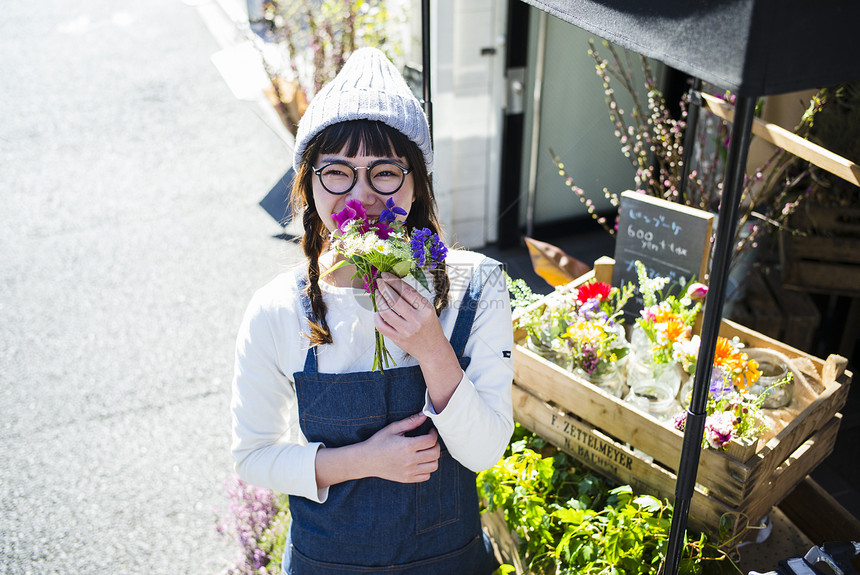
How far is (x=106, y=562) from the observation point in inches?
109

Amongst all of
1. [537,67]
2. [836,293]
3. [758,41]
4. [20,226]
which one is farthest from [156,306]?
[758,41]

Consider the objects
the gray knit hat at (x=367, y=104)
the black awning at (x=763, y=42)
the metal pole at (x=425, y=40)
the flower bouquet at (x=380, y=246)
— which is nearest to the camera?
the black awning at (x=763, y=42)

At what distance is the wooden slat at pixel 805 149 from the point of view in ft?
5.52

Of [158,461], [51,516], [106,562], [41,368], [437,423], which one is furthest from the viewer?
[41,368]

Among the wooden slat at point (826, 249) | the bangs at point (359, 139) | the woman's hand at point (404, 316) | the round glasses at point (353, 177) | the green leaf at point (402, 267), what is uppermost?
the bangs at point (359, 139)

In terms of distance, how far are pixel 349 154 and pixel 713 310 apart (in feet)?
2.42

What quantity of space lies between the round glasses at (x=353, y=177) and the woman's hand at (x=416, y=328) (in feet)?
0.74

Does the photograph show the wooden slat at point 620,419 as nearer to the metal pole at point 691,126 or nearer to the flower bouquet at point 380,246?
the flower bouquet at point 380,246

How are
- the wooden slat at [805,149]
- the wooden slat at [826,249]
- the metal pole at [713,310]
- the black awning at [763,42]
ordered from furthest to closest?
the wooden slat at [826,249] < the wooden slat at [805,149] < the metal pole at [713,310] < the black awning at [763,42]

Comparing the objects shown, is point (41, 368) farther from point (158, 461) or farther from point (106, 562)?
point (106, 562)

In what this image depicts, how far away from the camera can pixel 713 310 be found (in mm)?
1104

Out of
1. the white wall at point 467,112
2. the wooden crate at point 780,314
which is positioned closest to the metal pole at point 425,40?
the white wall at point 467,112

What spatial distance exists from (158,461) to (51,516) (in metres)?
0.48

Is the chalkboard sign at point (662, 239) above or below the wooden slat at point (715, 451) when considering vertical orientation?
above
